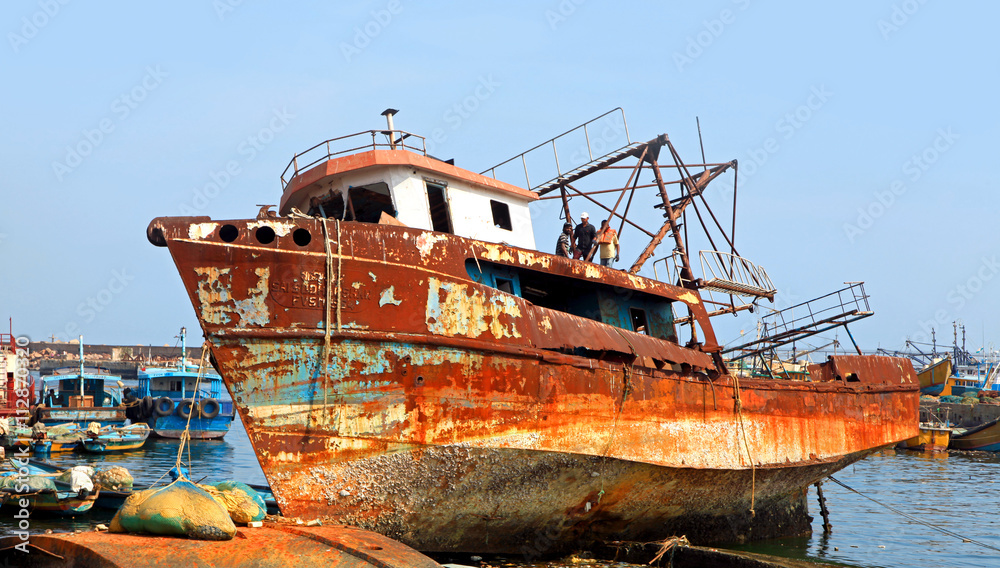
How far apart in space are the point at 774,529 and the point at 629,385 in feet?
16.9

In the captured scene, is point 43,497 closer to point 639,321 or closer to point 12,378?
point 639,321

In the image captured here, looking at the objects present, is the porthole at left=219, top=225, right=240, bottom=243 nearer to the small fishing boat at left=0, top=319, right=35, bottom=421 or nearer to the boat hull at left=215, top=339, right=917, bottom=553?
the boat hull at left=215, top=339, right=917, bottom=553

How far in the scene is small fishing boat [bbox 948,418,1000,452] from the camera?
2953 cm

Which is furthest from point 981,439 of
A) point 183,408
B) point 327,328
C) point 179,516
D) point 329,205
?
point 179,516

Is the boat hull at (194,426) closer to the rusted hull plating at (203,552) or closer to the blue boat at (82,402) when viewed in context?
the blue boat at (82,402)

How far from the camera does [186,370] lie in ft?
105

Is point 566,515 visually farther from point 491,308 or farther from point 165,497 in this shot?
point 165,497

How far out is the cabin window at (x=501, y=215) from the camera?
11.2 meters

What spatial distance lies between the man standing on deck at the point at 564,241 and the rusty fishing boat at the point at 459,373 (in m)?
1.02

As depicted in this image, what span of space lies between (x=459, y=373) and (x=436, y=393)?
0.33 meters

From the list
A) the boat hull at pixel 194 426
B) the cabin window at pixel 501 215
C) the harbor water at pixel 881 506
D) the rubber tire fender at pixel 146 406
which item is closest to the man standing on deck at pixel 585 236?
the cabin window at pixel 501 215

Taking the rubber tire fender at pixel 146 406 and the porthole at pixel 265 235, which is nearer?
the porthole at pixel 265 235

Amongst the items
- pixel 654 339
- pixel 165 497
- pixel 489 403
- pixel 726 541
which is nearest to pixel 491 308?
pixel 489 403

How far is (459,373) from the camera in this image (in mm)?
8695
